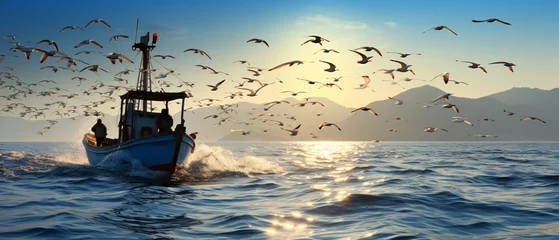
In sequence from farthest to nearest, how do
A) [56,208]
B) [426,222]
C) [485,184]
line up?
1. [485,184]
2. [56,208]
3. [426,222]

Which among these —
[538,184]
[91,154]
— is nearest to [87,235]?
[538,184]

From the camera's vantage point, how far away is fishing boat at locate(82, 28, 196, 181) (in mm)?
21953

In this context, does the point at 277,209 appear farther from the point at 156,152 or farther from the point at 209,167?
the point at 209,167

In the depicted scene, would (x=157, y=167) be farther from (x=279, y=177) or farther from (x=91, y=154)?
(x=91, y=154)

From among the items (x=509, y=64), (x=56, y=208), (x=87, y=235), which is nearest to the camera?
(x=87, y=235)

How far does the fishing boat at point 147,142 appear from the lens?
72.0 ft

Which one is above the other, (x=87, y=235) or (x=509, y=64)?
(x=509, y=64)

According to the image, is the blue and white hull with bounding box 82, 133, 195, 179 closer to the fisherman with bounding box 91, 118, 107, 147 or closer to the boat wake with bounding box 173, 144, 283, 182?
the boat wake with bounding box 173, 144, 283, 182

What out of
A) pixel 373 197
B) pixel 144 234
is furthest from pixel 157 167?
pixel 144 234

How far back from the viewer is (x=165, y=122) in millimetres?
23125

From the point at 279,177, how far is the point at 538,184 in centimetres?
1047

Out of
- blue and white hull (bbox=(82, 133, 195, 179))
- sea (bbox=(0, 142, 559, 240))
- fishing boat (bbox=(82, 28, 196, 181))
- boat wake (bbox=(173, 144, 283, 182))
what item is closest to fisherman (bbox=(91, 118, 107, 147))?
fishing boat (bbox=(82, 28, 196, 181))

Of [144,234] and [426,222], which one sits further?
[426,222]

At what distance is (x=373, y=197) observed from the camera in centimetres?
1360
